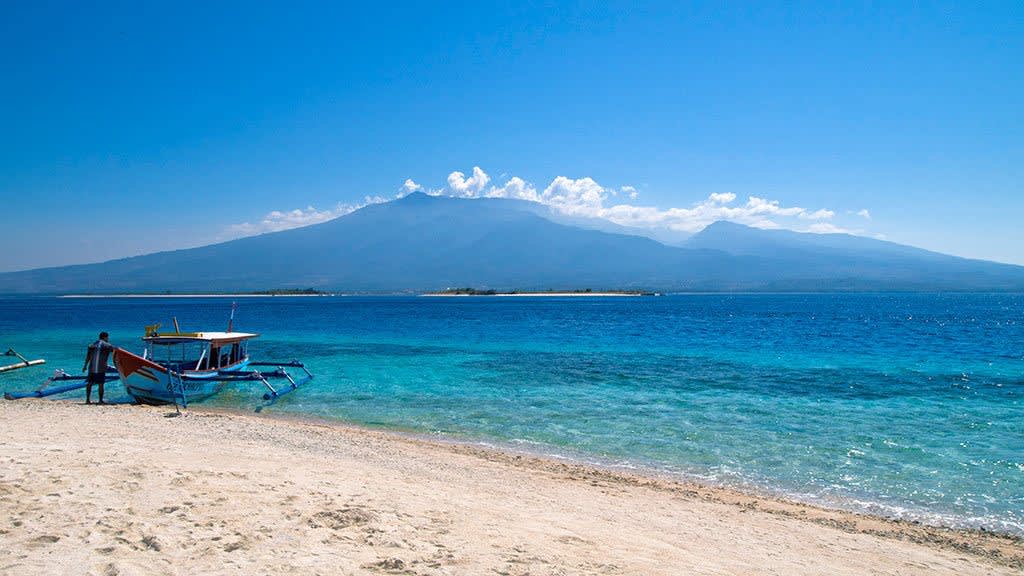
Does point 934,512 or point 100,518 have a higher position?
point 100,518

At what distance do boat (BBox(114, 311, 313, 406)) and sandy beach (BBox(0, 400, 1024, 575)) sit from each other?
486 centimetres

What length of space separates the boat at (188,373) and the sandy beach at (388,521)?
4864 mm

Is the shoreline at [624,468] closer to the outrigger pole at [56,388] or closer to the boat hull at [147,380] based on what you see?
the boat hull at [147,380]

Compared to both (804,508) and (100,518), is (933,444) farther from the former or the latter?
(100,518)

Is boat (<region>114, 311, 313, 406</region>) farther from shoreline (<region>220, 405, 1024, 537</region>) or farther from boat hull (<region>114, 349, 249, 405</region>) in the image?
shoreline (<region>220, 405, 1024, 537</region>)

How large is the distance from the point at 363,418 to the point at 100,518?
9810mm

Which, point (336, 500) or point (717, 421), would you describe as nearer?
point (336, 500)

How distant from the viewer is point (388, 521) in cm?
683

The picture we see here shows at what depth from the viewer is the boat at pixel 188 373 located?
1592cm

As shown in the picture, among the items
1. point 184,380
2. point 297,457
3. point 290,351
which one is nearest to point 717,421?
point 297,457

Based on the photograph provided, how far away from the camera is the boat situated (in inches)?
627

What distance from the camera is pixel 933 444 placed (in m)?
12.8

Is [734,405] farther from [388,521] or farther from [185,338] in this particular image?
[185,338]

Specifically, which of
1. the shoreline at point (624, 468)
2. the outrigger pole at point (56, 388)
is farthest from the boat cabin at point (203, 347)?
the shoreline at point (624, 468)
